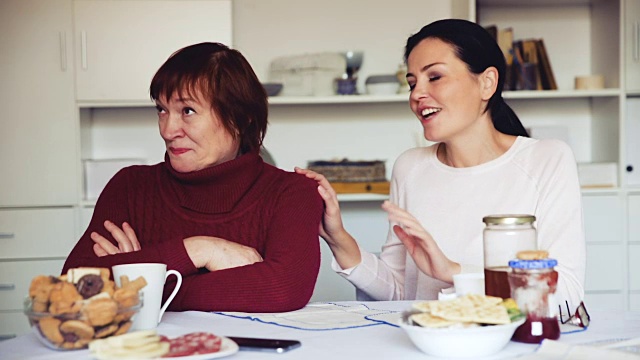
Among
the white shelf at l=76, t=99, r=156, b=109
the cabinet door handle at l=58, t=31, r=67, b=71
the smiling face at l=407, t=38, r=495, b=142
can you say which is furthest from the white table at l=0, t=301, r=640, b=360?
the cabinet door handle at l=58, t=31, r=67, b=71

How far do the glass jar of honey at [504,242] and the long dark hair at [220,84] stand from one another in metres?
0.81

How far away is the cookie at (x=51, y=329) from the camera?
3.91 ft

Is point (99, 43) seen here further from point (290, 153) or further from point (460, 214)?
point (460, 214)

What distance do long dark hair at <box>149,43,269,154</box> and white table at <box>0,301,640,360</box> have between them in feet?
1.74

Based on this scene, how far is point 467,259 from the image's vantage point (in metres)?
2.00

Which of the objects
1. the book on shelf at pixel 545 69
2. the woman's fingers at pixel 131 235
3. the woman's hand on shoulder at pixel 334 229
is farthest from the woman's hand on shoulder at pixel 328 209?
the book on shelf at pixel 545 69

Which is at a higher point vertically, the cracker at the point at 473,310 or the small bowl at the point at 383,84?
the small bowl at the point at 383,84

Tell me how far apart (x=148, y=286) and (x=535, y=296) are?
0.61m

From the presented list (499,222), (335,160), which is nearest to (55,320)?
(499,222)

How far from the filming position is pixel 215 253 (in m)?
1.68

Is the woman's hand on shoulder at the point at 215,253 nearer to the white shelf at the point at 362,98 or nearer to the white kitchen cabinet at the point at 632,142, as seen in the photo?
the white shelf at the point at 362,98

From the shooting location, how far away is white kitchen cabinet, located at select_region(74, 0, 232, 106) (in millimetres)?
3609

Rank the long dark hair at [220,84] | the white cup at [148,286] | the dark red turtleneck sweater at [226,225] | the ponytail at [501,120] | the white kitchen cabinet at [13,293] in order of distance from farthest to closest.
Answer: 1. the white kitchen cabinet at [13,293]
2. the ponytail at [501,120]
3. the long dark hair at [220,84]
4. the dark red turtleneck sweater at [226,225]
5. the white cup at [148,286]

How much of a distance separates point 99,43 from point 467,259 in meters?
2.21
